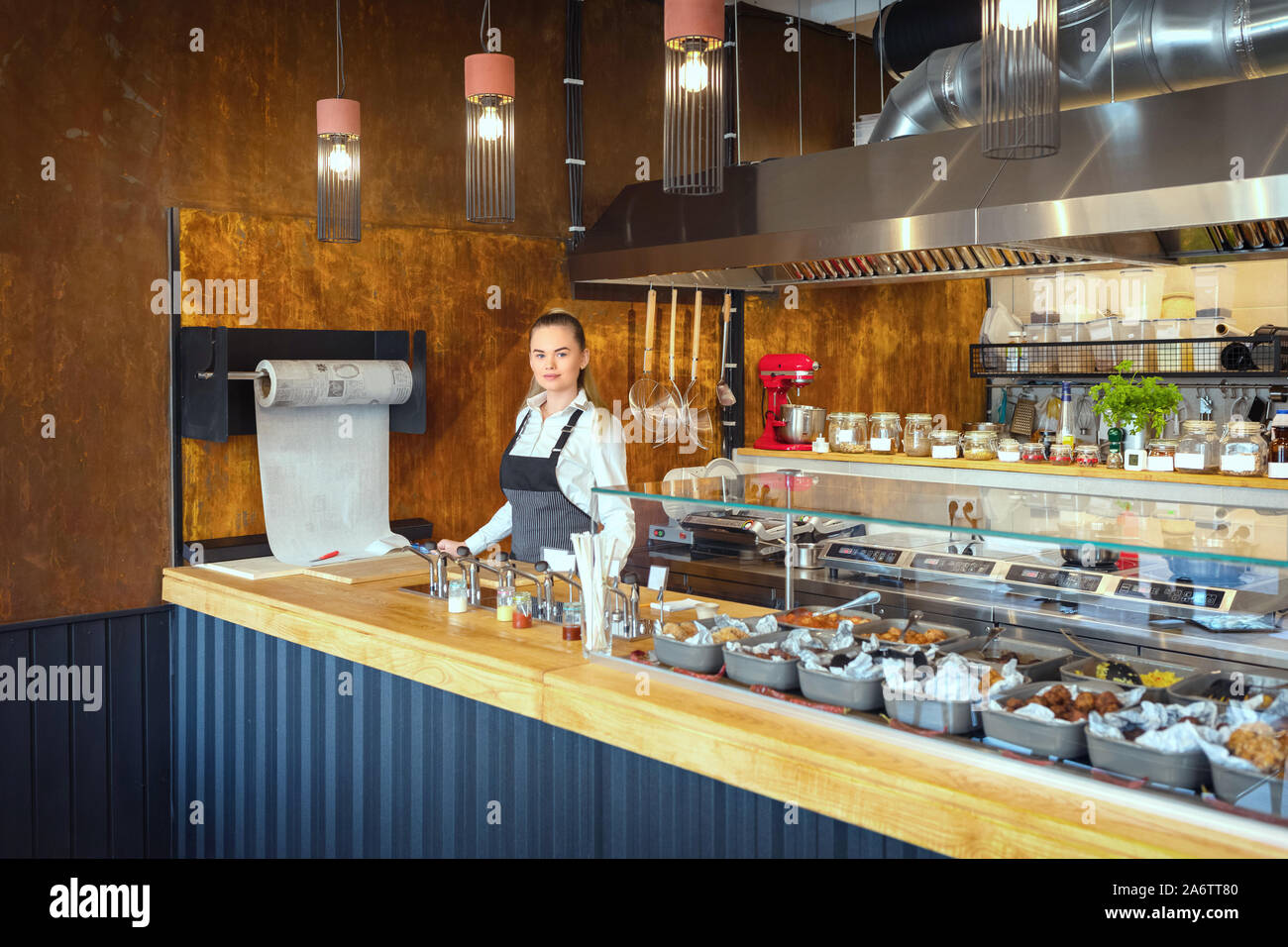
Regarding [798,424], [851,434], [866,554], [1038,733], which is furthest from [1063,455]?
[1038,733]

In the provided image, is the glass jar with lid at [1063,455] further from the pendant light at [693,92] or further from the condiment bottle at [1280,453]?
the pendant light at [693,92]

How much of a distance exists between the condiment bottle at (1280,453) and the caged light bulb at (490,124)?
110 inches

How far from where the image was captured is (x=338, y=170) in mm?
3162

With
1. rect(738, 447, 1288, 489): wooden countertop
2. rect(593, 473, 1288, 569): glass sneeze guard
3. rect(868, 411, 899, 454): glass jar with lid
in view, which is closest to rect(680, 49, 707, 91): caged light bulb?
rect(593, 473, 1288, 569): glass sneeze guard

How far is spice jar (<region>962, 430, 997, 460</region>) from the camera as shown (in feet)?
15.5

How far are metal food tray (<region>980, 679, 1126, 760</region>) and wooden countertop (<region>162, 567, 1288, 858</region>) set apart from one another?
0.11 feet

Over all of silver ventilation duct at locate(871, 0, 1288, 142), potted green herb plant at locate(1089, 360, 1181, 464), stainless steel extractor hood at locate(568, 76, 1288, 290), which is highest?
silver ventilation duct at locate(871, 0, 1288, 142)

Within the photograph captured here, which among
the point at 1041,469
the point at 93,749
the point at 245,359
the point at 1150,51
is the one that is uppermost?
the point at 1150,51

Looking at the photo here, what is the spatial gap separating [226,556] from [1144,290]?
4841mm

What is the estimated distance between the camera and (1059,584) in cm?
199

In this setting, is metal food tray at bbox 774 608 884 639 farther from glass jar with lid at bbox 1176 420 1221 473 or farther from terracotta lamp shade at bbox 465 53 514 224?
glass jar with lid at bbox 1176 420 1221 473

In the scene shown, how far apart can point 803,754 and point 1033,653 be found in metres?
0.48

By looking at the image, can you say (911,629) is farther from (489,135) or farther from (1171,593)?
(489,135)
